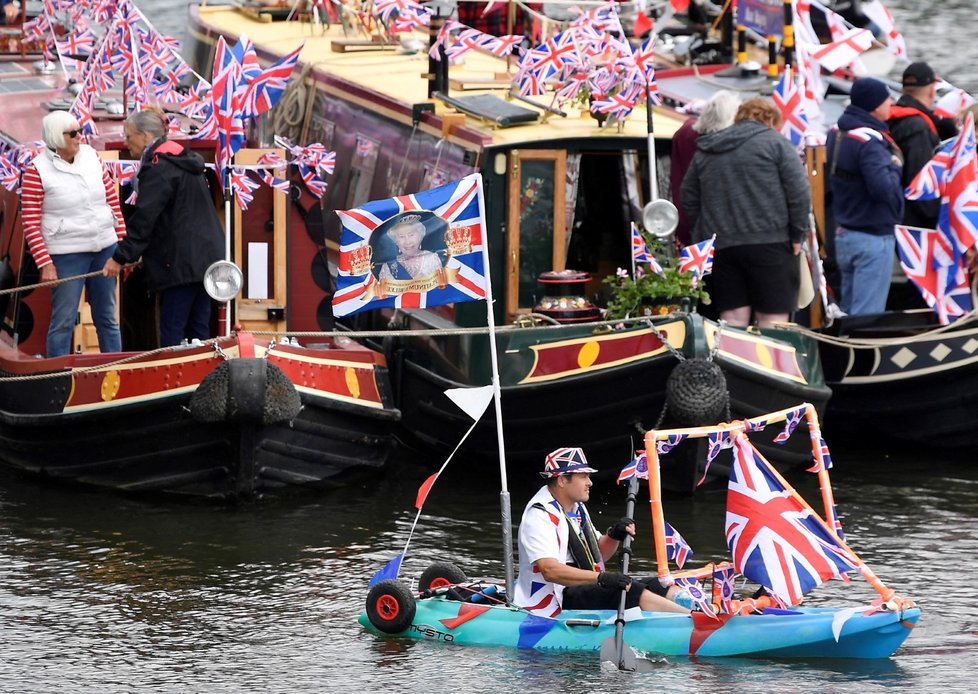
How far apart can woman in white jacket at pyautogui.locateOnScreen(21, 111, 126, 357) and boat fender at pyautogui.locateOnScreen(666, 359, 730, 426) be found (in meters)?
3.34

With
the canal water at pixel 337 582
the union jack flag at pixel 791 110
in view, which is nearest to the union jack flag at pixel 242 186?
the canal water at pixel 337 582

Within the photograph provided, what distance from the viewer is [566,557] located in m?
9.78

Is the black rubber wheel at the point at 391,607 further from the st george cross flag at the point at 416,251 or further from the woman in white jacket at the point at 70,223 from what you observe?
the woman in white jacket at the point at 70,223

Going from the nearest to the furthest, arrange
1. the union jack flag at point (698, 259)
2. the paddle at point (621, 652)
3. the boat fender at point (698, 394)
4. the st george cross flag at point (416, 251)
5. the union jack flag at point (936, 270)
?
the paddle at point (621, 652), the st george cross flag at point (416, 251), the boat fender at point (698, 394), the union jack flag at point (698, 259), the union jack flag at point (936, 270)

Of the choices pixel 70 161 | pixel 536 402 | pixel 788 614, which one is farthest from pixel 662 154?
pixel 788 614

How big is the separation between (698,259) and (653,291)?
309 mm

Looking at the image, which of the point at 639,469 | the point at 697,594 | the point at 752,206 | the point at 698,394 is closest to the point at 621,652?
the point at 697,594

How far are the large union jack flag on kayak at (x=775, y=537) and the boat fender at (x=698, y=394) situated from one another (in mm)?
2067

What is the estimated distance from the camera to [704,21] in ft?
78.4

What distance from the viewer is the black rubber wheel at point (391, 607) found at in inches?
394

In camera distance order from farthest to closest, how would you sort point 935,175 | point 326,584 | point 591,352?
1. point 935,175
2. point 591,352
3. point 326,584

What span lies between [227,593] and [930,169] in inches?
215

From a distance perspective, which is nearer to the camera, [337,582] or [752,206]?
[337,582]

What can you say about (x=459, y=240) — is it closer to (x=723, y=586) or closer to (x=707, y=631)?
(x=723, y=586)
